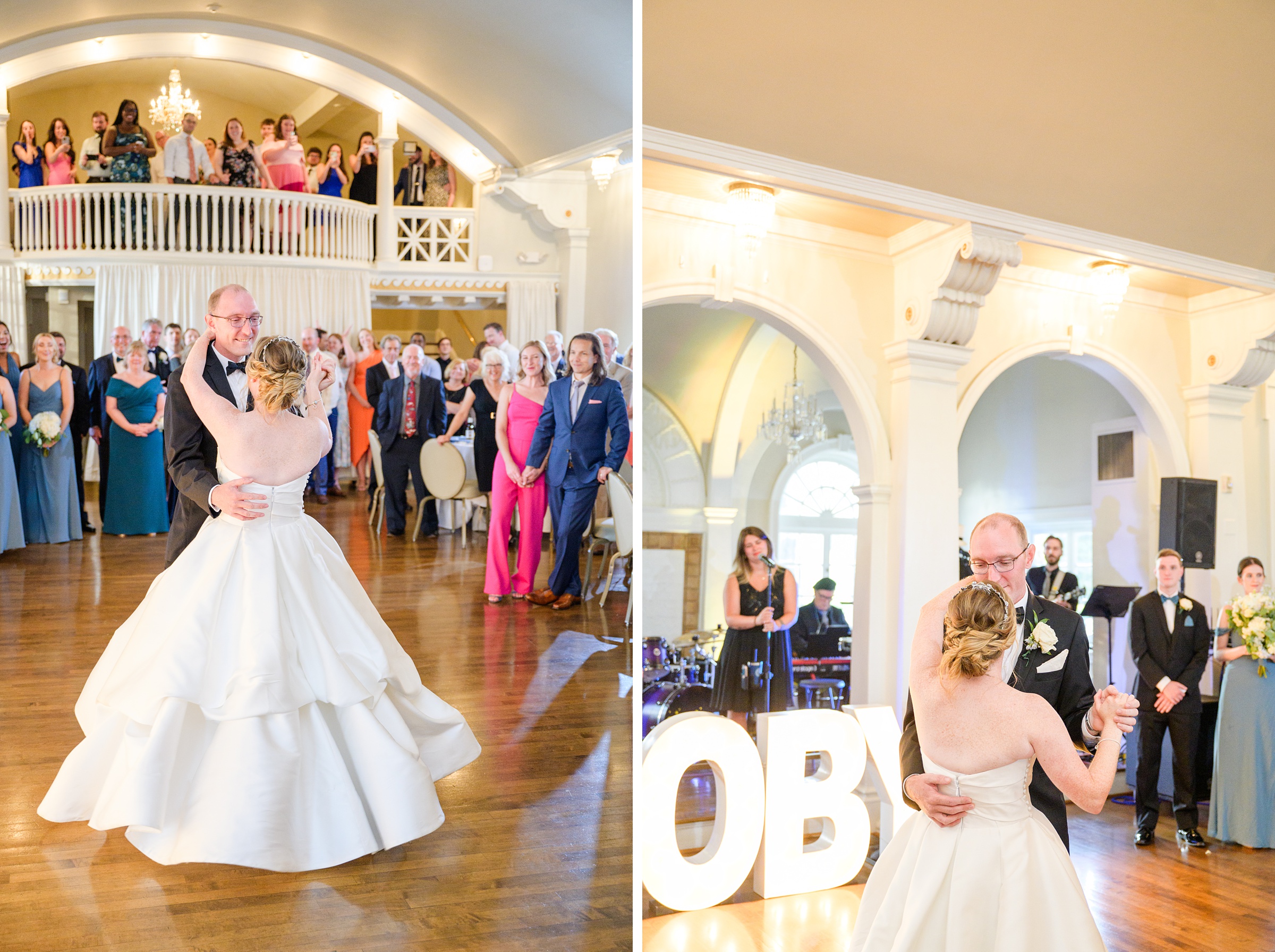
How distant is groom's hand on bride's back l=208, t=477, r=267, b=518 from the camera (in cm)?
199

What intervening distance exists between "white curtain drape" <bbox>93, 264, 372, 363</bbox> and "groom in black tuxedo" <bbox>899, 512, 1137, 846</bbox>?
66.2 inches

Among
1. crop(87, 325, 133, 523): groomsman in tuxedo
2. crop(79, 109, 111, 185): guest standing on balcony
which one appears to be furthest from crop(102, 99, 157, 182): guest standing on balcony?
crop(87, 325, 133, 523): groomsman in tuxedo

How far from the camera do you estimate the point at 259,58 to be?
6.81ft

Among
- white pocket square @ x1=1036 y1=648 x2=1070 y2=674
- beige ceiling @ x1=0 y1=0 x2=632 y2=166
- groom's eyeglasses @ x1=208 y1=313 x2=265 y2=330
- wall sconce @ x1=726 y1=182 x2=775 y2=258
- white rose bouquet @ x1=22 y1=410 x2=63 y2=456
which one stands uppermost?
beige ceiling @ x1=0 y1=0 x2=632 y2=166

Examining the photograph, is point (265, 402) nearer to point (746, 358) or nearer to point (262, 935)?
point (262, 935)

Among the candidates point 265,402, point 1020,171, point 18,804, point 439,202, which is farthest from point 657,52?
point 18,804

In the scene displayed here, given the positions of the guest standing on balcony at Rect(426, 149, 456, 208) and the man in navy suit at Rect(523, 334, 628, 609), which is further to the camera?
the man in navy suit at Rect(523, 334, 628, 609)

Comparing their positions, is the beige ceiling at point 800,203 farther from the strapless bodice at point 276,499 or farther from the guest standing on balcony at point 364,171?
the strapless bodice at point 276,499

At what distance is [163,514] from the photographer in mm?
1967

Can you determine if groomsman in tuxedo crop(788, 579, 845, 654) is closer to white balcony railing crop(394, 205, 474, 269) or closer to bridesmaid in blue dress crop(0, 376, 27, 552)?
white balcony railing crop(394, 205, 474, 269)

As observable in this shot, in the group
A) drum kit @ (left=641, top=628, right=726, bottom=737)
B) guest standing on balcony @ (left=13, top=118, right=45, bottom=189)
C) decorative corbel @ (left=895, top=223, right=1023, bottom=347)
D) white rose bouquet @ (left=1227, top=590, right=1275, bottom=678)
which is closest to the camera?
guest standing on balcony @ (left=13, top=118, right=45, bottom=189)

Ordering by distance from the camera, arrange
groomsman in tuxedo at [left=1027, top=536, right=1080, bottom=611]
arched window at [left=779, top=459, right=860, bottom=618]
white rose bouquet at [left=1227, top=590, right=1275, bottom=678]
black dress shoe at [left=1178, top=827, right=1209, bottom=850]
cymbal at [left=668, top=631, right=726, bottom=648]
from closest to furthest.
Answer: black dress shoe at [left=1178, top=827, right=1209, bottom=850], white rose bouquet at [left=1227, top=590, right=1275, bottom=678], groomsman in tuxedo at [left=1027, top=536, right=1080, bottom=611], arched window at [left=779, top=459, right=860, bottom=618], cymbal at [left=668, top=631, right=726, bottom=648]

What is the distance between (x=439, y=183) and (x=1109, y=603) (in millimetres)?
3062

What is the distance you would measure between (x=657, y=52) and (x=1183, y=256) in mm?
2152
